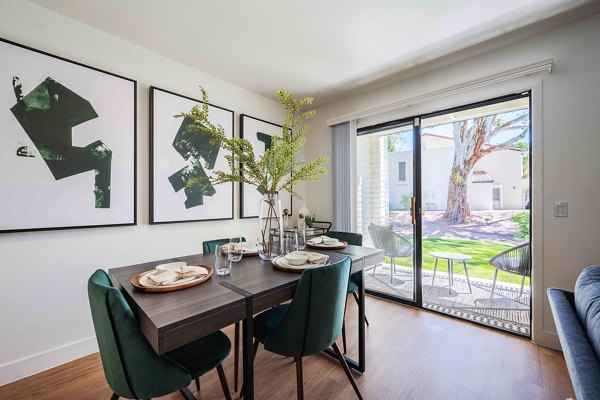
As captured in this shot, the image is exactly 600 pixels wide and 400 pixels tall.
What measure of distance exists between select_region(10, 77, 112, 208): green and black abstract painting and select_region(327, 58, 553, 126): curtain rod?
2573 mm

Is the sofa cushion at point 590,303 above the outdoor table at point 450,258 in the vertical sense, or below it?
above

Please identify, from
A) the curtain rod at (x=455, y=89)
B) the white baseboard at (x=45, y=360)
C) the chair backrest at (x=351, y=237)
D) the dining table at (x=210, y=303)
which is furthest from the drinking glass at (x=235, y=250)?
the curtain rod at (x=455, y=89)

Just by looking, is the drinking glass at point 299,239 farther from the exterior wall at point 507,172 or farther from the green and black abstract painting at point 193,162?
the exterior wall at point 507,172

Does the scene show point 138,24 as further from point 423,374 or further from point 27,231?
point 423,374

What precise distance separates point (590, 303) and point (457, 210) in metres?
1.94

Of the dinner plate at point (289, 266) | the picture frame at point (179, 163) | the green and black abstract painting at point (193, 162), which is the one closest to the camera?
the dinner plate at point (289, 266)

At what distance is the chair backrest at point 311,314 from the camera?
1.21 meters

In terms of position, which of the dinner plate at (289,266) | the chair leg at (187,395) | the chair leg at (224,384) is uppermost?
the dinner plate at (289,266)

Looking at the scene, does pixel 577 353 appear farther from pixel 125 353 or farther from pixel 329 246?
pixel 125 353

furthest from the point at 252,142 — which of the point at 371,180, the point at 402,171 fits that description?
the point at 402,171

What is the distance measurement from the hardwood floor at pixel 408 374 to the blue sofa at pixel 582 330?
2.45 ft

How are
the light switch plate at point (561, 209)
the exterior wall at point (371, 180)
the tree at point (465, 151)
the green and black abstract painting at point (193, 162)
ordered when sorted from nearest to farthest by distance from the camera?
the light switch plate at point (561, 209)
the green and black abstract painting at point (193, 162)
the tree at point (465, 151)
the exterior wall at point (371, 180)

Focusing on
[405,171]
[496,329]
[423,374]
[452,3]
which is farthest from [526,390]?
[452,3]

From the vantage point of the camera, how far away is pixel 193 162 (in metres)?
2.52
